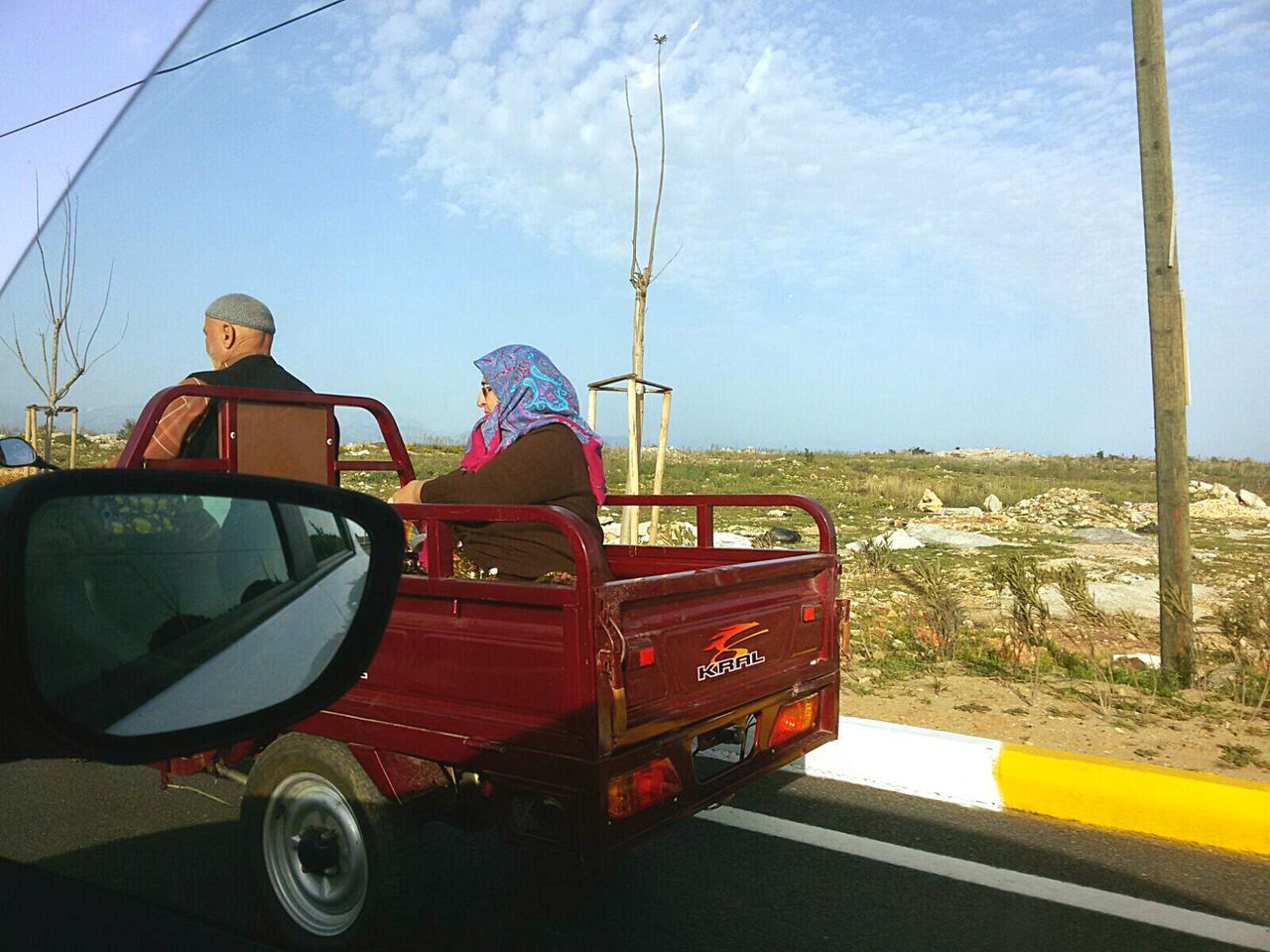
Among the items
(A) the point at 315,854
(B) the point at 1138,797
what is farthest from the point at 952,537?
(A) the point at 315,854

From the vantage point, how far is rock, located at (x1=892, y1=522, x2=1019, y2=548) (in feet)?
52.6

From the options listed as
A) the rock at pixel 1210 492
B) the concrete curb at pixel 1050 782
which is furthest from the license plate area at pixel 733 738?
the rock at pixel 1210 492

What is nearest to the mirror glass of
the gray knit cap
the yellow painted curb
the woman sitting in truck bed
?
the woman sitting in truck bed

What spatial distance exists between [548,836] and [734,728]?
99cm

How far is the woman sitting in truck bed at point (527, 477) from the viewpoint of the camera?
4301mm

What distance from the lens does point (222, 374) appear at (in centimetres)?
450

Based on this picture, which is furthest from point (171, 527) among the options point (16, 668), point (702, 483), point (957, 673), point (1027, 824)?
point (702, 483)

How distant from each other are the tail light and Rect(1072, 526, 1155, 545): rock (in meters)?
15.7

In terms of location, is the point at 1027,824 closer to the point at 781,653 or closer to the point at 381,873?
the point at 781,653

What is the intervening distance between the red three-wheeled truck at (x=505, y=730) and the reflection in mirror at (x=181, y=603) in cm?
139

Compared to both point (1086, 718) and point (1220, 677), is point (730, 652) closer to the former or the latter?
point (1086, 718)

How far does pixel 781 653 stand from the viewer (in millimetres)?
4074

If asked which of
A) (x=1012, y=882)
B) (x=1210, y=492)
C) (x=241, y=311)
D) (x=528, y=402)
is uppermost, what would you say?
(x=241, y=311)

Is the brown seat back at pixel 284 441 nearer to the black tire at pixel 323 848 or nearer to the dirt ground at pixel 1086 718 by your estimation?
the black tire at pixel 323 848
